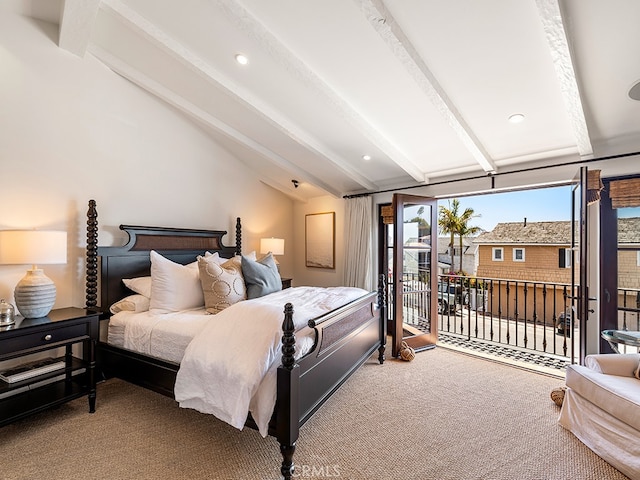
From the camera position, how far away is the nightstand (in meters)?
2.03

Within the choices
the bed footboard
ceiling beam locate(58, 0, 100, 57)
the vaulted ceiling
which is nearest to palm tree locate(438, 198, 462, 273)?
the vaulted ceiling

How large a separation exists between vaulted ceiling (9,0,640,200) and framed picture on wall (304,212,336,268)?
1.62m

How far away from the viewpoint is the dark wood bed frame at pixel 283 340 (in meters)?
1.75

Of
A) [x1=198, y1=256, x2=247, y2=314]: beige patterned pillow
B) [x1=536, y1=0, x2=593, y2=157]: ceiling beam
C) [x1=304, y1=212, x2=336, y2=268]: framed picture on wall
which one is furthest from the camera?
[x1=304, y1=212, x2=336, y2=268]: framed picture on wall

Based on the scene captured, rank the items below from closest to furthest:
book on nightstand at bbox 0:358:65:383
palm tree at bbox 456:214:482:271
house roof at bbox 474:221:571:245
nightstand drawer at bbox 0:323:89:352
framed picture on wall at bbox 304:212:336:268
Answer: nightstand drawer at bbox 0:323:89:352
book on nightstand at bbox 0:358:65:383
framed picture on wall at bbox 304:212:336:268
palm tree at bbox 456:214:482:271
house roof at bbox 474:221:571:245

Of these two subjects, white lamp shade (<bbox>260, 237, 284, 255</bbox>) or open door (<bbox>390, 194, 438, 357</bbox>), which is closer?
open door (<bbox>390, 194, 438, 357</bbox>)

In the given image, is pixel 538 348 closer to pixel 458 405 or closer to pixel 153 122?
pixel 458 405

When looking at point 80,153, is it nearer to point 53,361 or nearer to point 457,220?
→ point 53,361

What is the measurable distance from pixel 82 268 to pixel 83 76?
1.90 meters

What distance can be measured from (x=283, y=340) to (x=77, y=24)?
3049 millimetres

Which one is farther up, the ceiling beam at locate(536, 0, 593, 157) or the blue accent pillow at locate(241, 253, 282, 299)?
the ceiling beam at locate(536, 0, 593, 157)

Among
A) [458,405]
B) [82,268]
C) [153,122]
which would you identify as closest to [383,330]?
[458,405]

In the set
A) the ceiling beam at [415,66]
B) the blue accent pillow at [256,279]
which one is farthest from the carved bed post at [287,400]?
the ceiling beam at [415,66]

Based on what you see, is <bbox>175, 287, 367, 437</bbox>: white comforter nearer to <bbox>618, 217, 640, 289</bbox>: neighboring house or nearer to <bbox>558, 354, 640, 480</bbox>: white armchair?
<bbox>558, 354, 640, 480</bbox>: white armchair
